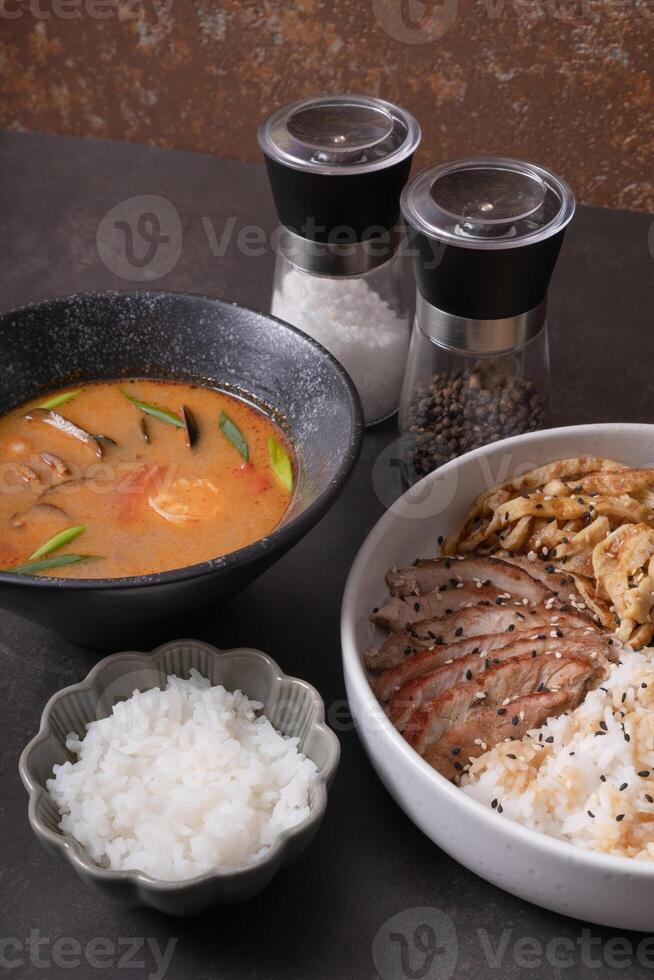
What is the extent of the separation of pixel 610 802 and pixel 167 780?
0.66 m

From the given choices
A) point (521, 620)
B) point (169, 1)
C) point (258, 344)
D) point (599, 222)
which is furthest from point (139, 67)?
point (521, 620)

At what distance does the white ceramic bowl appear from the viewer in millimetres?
1561

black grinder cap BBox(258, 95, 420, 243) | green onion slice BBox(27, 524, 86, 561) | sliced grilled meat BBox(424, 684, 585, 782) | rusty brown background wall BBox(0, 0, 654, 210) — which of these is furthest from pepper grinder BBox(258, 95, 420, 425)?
rusty brown background wall BBox(0, 0, 654, 210)

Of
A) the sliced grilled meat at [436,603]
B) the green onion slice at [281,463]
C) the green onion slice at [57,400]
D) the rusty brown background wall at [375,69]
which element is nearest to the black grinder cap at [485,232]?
the green onion slice at [281,463]

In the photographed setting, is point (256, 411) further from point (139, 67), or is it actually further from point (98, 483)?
point (139, 67)

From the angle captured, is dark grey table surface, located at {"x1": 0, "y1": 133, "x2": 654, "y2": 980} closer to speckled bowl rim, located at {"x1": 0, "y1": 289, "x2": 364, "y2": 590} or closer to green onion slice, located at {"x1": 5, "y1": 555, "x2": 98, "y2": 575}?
green onion slice, located at {"x1": 5, "y1": 555, "x2": 98, "y2": 575}

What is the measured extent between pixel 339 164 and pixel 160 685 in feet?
3.54

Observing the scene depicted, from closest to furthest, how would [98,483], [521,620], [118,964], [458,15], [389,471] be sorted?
[118,964], [521,620], [98,483], [389,471], [458,15]

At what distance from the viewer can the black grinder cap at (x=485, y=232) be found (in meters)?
2.08

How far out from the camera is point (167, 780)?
1721 mm

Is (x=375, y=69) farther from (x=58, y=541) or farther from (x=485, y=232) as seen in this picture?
(x=58, y=541)

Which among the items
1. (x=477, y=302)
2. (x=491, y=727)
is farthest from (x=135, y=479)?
(x=491, y=727)

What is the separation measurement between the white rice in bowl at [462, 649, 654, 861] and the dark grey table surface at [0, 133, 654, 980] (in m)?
0.14

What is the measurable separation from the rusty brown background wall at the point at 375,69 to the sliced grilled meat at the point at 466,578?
73.2 inches
